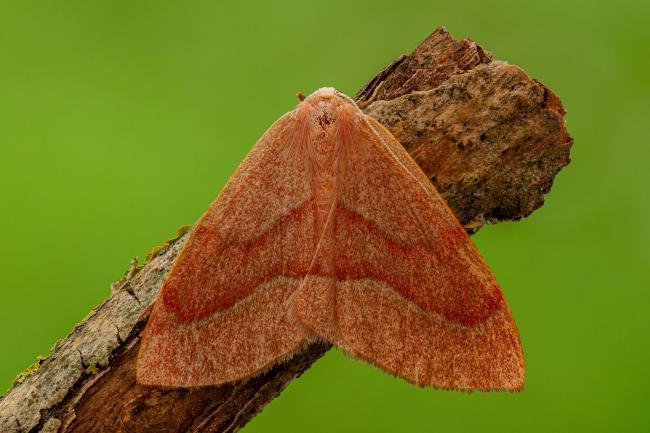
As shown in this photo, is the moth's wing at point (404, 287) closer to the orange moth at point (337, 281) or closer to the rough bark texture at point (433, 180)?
the orange moth at point (337, 281)

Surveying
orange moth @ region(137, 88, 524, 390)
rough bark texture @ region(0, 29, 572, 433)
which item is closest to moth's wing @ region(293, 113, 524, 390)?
orange moth @ region(137, 88, 524, 390)

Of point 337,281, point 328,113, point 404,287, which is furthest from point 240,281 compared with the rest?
point 328,113

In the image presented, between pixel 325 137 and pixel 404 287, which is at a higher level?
pixel 325 137

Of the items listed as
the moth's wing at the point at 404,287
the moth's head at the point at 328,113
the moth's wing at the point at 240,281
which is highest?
the moth's head at the point at 328,113

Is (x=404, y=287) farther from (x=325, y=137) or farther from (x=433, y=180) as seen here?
(x=325, y=137)

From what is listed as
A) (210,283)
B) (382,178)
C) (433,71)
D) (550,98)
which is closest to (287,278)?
(210,283)

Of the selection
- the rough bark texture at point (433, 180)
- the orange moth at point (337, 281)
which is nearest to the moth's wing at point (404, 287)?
the orange moth at point (337, 281)
